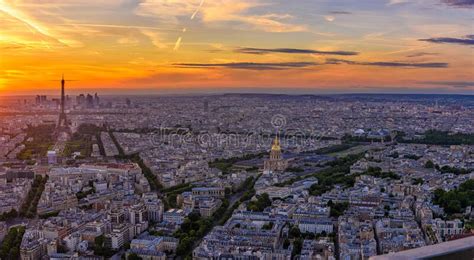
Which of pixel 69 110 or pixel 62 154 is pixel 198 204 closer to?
pixel 62 154

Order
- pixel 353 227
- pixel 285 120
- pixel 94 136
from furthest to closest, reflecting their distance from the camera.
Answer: pixel 285 120 < pixel 94 136 < pixel 353 227

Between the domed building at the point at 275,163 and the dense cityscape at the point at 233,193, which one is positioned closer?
the dense cityscape at the point at 233,193

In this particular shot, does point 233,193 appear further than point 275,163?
No

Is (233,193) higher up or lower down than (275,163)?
lower down

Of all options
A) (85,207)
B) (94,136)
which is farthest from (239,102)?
(85,207)

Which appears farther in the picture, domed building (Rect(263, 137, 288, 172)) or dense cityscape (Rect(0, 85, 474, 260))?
domed building (Rect(263, 137, 288, 172))

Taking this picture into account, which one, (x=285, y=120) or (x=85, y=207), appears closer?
(x=85, y=207)

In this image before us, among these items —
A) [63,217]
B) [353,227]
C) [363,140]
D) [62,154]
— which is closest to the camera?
[353,227]
